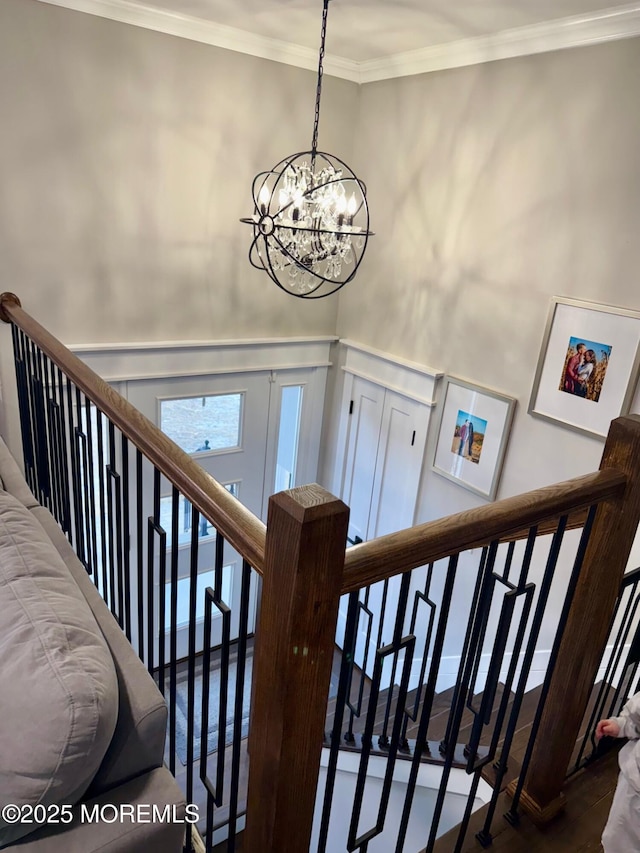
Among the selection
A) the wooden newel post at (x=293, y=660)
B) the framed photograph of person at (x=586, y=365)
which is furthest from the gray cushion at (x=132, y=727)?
the framed photograph of person at (x=586, y=365)

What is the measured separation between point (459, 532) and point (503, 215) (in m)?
2.92

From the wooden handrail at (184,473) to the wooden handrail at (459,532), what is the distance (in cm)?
16

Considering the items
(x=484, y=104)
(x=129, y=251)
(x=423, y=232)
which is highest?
(x=484, y=104)

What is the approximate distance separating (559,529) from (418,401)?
290 centimetres

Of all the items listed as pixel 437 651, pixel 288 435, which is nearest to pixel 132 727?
pixel 437 651

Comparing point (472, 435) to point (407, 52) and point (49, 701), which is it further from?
point (49, 701)

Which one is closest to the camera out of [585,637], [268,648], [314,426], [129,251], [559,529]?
[268,648]

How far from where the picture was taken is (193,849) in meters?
1.46

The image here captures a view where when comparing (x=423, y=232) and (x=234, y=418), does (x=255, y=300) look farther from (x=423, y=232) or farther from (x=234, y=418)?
(x=423, y=232)

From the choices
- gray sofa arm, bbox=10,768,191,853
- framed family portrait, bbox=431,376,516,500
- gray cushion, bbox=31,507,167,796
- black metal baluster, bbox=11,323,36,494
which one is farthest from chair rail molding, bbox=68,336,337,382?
gray sofa arm, bbox=10,768,191,853

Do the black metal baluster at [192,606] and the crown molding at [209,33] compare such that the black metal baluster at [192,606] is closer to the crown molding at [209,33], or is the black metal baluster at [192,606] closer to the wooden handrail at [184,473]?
the wooden handrail at [184,473]

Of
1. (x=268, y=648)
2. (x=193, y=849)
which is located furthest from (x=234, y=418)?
(x=268, y=648)

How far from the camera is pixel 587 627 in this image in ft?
4.75

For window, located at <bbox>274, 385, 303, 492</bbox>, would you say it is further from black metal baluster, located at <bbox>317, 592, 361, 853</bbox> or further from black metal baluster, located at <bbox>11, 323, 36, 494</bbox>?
black metal baluster, located at <bbox>317, 592, 361, 853</bbox>
